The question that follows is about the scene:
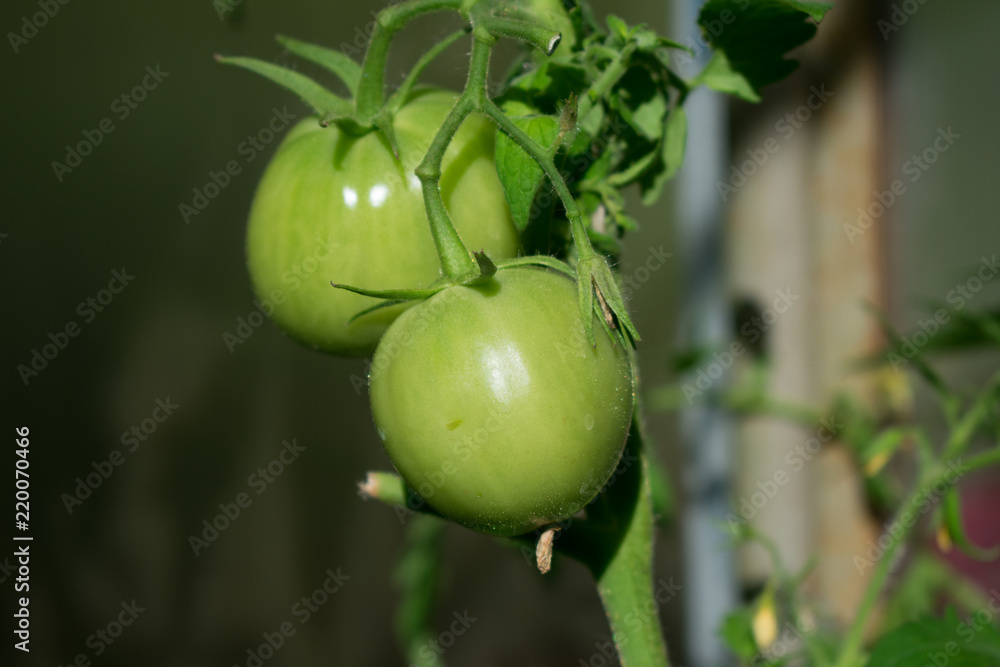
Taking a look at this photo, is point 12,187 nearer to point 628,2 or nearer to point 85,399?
point 85,399

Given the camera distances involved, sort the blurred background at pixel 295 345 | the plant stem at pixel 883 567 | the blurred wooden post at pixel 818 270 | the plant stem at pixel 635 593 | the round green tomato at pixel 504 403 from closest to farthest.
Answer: the round green tomato at pixel 504 403 < the plant stem at pixel 635 593 < the plant stem at pixel 883 567 < the blurred background at pixel 295 345 < the blurred wooden post at pixel 818 270

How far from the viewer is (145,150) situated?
3.56 feet

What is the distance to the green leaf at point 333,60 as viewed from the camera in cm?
49

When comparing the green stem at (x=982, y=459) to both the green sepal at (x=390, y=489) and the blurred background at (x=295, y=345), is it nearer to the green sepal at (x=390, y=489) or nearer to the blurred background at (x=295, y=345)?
the green sepal at (x=390, y=489)

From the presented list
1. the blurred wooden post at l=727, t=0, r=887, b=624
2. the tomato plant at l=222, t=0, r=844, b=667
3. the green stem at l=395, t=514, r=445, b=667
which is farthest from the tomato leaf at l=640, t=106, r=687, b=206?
the blurred wooden post at l=727, t=0, r=887, b=624

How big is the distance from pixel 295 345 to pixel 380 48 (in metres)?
0.88

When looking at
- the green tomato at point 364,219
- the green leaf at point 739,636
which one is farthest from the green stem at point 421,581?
the green tomato at point 364,219

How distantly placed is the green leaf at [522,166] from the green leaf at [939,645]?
0.37m

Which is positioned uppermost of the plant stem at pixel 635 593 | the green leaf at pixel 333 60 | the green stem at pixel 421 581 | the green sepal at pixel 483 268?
the green leaf at pixel 333 60

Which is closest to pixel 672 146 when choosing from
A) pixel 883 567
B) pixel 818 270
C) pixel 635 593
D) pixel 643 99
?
pixel 643 99

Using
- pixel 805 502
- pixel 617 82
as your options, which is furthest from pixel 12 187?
pixel 805 502

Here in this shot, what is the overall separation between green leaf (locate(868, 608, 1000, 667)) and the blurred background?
2.28ft

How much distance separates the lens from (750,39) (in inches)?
20.4

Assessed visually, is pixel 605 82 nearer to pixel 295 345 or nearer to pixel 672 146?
pixel 672 146
